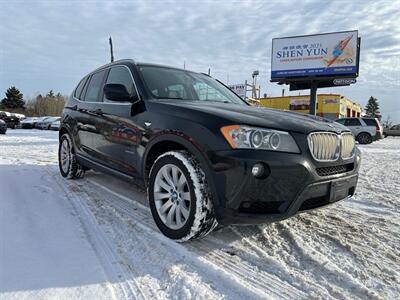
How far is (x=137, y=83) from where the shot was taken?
12.0ft

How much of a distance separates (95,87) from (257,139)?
10.1 feet

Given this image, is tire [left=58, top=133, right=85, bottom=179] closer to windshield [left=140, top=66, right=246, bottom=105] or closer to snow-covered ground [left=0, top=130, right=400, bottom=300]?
snow-covered ground [left=0, top=130, right=400, bottom=300]

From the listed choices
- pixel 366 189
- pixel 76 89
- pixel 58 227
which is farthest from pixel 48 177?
pixel 366 189

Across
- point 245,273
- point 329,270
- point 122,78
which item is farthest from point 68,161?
point 329,270

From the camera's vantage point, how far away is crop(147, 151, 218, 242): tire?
266cm

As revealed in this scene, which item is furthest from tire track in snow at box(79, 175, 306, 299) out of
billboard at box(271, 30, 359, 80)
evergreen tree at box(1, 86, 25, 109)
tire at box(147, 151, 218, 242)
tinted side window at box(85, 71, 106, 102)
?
evergreen tree at box(1, 86, 25, 109)

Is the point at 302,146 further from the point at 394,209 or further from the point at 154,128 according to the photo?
the point at 394,209

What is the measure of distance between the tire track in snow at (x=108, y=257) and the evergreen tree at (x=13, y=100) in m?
75.8

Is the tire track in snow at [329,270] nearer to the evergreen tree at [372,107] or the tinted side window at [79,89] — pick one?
the tinted side window at [79,89]

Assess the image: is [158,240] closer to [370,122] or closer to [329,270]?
[329,270]

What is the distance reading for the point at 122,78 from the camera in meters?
4.04

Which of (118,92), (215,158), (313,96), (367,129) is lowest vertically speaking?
(367,129)

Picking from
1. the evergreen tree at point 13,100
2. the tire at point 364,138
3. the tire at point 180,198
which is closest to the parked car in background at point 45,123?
the tire at point 364,138

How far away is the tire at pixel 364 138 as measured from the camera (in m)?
18.3
